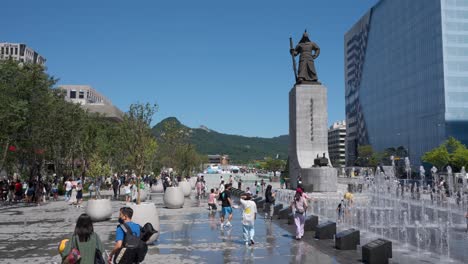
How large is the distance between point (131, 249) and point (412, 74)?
82.4 m

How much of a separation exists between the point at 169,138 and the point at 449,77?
153 feet

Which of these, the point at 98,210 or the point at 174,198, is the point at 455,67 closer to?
the point at 174,198

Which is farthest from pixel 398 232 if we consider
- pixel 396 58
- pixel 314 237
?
pixel 396 58

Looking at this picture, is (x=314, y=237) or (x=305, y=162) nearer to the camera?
(x=314, y=237)

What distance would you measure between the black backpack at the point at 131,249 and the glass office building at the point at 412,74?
72418 millimetres

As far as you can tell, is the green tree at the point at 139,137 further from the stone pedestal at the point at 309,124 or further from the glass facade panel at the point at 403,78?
the glass facade panel at the point at 403,78

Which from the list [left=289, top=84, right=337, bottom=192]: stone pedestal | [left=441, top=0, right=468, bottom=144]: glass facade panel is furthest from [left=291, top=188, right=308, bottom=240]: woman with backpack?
[left=441, top=0, right=468, bottom=144]: glass facade panel

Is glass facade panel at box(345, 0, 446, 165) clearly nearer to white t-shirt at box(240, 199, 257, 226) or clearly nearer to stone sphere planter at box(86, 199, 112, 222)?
stone sphere planter at box(86, 199, 112, 222)

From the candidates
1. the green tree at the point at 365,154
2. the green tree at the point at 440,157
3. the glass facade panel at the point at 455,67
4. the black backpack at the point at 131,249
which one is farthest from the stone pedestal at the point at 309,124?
the green tree at the point at 365,154

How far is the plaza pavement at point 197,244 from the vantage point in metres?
11.1

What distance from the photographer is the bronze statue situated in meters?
34.3

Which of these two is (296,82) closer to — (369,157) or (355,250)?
(355,250)

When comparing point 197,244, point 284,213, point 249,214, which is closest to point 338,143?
point 284,213

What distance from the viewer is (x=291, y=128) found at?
35125mm
